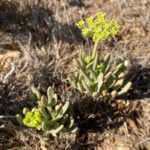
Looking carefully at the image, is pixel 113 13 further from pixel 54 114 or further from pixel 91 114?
pixel 54 114

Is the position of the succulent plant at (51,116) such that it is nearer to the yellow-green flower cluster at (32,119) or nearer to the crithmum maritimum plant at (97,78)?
the yellow-green flower cluster at (32,119)

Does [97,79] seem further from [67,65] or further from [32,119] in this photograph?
[32,119]

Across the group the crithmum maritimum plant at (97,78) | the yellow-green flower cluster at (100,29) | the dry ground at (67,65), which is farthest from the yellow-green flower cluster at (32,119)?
the yellow-green flower cluster at (100,29)

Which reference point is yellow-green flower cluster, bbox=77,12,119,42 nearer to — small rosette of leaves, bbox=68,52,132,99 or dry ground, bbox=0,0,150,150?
small rosette of leaves, bbox=68,52,132,99

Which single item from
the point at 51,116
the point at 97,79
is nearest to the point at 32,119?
the point at 51,116

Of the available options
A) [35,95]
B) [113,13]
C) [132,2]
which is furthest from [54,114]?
[132,2]

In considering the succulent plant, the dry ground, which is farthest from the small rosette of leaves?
the succulent plant
